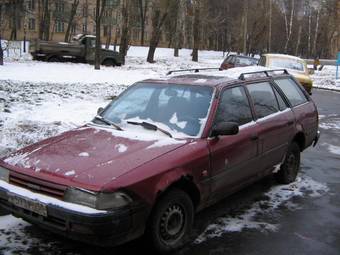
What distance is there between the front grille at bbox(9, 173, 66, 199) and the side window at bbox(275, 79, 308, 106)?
382cm

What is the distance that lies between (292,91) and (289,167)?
1.12 meters

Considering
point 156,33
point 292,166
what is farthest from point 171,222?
point 156,33

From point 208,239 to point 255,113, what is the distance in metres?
1.78

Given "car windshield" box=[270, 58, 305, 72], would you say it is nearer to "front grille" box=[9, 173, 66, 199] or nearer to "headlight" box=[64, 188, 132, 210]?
"front grille" box=[9, 173, 66, 199]

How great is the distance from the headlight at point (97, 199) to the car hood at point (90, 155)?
57mm

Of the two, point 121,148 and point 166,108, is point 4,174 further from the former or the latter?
point 166,108

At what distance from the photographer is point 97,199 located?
3.87 m

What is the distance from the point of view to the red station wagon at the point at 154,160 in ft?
12.9

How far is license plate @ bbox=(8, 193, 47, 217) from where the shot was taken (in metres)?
4.04

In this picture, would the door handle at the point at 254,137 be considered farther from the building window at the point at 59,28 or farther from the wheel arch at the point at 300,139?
the building window at the point at 59,28

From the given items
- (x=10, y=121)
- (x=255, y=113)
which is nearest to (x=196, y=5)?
(x=10, y=121)

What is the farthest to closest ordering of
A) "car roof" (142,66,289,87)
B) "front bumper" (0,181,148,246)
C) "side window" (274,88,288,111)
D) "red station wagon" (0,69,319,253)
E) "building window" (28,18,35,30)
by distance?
"building window" (28,18,35,30), "side window" (274,88,288,111), "car roof" (142,66,289,87), "red station wagon" (0,69,319,253), "front bumper" (0,181,148,246)

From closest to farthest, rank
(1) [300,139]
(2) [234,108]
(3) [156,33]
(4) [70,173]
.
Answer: (4) [70,173] → (2) [234,108] → (1) [300,139] → (3) [156,33]

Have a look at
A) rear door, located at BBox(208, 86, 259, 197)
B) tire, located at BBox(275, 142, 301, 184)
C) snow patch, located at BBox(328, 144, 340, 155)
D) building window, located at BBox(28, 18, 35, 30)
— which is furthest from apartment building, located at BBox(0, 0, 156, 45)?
rear door, located at BBox(208, 86, 259, 197)
